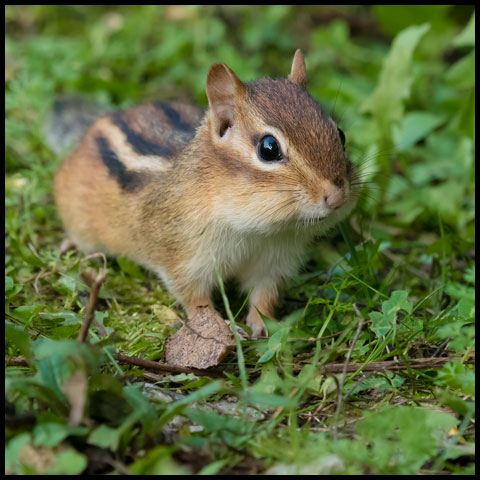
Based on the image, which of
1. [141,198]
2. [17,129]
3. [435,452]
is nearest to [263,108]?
[141,198]

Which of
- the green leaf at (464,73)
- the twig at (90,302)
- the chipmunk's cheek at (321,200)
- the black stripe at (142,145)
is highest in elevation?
the green leaf at (464,73)

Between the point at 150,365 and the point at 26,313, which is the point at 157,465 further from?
the point at 26,313

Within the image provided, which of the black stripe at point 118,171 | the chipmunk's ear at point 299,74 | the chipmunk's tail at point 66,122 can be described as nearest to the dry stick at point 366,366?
the black stripe at point 118,171

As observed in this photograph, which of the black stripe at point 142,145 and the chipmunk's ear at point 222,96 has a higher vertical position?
the chipmunk's ear at point 222,96

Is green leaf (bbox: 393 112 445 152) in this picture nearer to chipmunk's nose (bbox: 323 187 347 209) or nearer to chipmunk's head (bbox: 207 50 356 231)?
chipmunk's head (bbox: 207 50 356 231)

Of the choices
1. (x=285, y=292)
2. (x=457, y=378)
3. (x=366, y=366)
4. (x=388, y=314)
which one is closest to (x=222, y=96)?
(x=285, y=292)

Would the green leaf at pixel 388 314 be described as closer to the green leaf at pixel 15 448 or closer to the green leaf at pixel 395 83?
the green leaf at pixel 15 448
